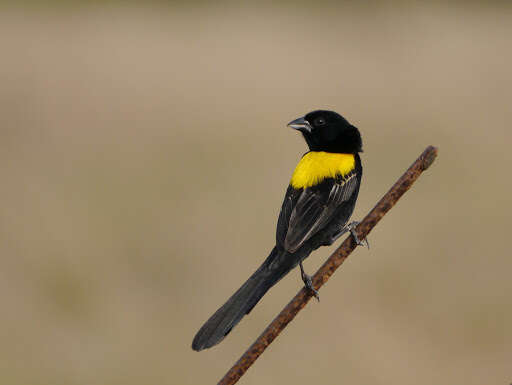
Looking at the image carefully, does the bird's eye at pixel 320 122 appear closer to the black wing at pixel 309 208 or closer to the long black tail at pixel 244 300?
the black wing at pixel 309 208

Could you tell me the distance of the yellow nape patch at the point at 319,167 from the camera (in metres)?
2.11

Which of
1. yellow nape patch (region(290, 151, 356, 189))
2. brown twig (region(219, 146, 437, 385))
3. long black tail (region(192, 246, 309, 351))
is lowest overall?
long black tail (region(192, 246, 309, 351))

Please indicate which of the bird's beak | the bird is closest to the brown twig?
the bird

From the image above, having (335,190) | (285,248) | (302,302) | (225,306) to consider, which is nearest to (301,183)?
(335,190)

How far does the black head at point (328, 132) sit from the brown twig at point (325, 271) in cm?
121

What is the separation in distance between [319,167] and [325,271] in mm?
1261

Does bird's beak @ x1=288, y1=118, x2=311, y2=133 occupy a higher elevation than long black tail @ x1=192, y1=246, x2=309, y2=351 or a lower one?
higher

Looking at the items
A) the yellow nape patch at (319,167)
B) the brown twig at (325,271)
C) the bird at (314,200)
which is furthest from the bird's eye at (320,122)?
the brown twig at (325,271)

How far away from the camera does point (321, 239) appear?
2094 mm

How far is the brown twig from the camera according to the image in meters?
0.87

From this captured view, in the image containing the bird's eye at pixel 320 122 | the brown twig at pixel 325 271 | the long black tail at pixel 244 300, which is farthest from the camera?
the bird's eye at pixel 320 122

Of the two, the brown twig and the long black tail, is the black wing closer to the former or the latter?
the long black tail

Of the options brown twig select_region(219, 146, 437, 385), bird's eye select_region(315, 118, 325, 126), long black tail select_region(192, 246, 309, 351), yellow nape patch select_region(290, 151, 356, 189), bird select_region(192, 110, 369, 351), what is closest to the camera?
brown twig select_region(219, 146, 437, 385)

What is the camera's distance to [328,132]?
225cm
